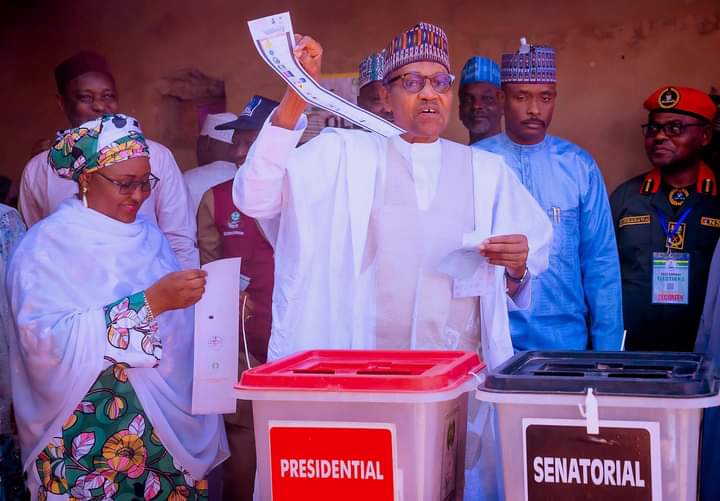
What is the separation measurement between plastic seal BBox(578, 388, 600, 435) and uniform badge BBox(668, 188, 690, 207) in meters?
2.62

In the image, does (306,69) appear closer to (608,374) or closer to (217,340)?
(217,340)

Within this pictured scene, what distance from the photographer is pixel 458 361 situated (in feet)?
8.96

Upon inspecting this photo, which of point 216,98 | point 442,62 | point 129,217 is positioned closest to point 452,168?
point 442,62

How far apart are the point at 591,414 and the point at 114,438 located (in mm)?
1778

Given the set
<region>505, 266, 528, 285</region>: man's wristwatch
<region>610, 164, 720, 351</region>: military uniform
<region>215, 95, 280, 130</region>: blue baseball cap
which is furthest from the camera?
<region>215, 95, 280, 130</region>: blue baseball cap

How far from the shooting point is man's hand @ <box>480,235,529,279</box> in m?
3.00

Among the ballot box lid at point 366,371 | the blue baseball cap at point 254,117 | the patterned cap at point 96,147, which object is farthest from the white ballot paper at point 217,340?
the blue baseball cap at point 254,117

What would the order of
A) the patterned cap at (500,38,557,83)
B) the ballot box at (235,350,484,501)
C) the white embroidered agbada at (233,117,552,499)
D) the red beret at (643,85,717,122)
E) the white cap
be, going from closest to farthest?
the ballot box at (235,350,484,501) → the white embroidered agbada at (233,117,552,499) → the patterned cap at (500,38,557,83) → the red beret at (643,85,717,122) → the white cap

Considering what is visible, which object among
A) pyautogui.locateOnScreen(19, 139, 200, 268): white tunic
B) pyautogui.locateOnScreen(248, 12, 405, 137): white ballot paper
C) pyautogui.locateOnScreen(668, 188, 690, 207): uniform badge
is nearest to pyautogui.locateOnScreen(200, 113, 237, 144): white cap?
pyautogui.locateOnScreen(19, 139, 200, 268): white tunic

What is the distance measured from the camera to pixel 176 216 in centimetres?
457

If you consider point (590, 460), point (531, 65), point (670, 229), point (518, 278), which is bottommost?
point (590, 460)

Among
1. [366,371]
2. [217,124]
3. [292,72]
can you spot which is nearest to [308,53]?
[292,72]

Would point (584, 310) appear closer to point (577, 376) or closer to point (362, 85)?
point (362, 85)

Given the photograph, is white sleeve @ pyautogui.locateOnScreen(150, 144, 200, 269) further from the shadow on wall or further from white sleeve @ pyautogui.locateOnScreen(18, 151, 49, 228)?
the shadow on wall
